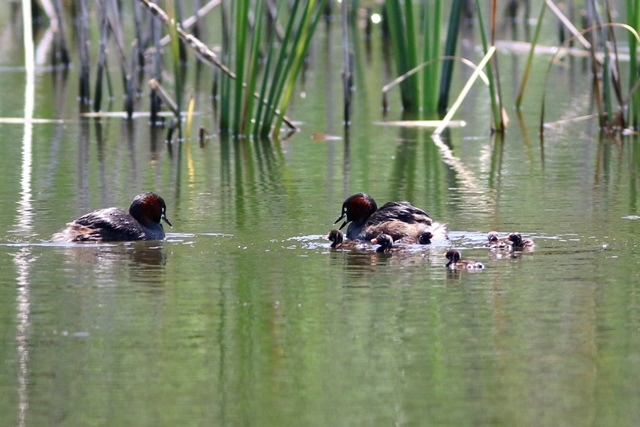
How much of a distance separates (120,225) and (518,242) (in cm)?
282

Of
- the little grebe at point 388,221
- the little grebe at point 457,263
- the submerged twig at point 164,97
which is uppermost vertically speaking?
the submerged twig at point 164,97

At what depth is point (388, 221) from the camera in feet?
33.3

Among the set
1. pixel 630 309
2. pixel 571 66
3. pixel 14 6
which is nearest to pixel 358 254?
pixel 630 309

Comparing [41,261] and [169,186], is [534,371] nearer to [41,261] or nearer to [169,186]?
[41,261]

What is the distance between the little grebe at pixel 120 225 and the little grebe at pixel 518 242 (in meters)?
2.54

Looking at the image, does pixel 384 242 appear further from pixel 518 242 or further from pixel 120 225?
pixel 120 225

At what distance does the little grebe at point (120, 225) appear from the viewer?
988 centimetres

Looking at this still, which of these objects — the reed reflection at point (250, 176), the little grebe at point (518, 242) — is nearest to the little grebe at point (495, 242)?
the little grebe at point (518, 242)

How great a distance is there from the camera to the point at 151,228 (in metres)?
10.2

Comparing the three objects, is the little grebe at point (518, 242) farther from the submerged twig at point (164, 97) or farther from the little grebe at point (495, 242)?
the submerged twig at point (164, 97)

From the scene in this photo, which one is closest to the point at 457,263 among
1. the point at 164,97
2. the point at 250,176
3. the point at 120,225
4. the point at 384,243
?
the point at 384,243

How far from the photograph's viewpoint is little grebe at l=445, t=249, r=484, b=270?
345 inches

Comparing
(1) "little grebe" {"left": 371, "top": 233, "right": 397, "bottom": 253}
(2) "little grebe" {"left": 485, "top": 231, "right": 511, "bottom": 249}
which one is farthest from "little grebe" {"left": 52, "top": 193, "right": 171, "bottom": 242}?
(2) "little grebe" {"left": 485, "top": 231, "right": 511, "bottom": 249}

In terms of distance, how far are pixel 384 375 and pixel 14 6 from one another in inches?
1248
